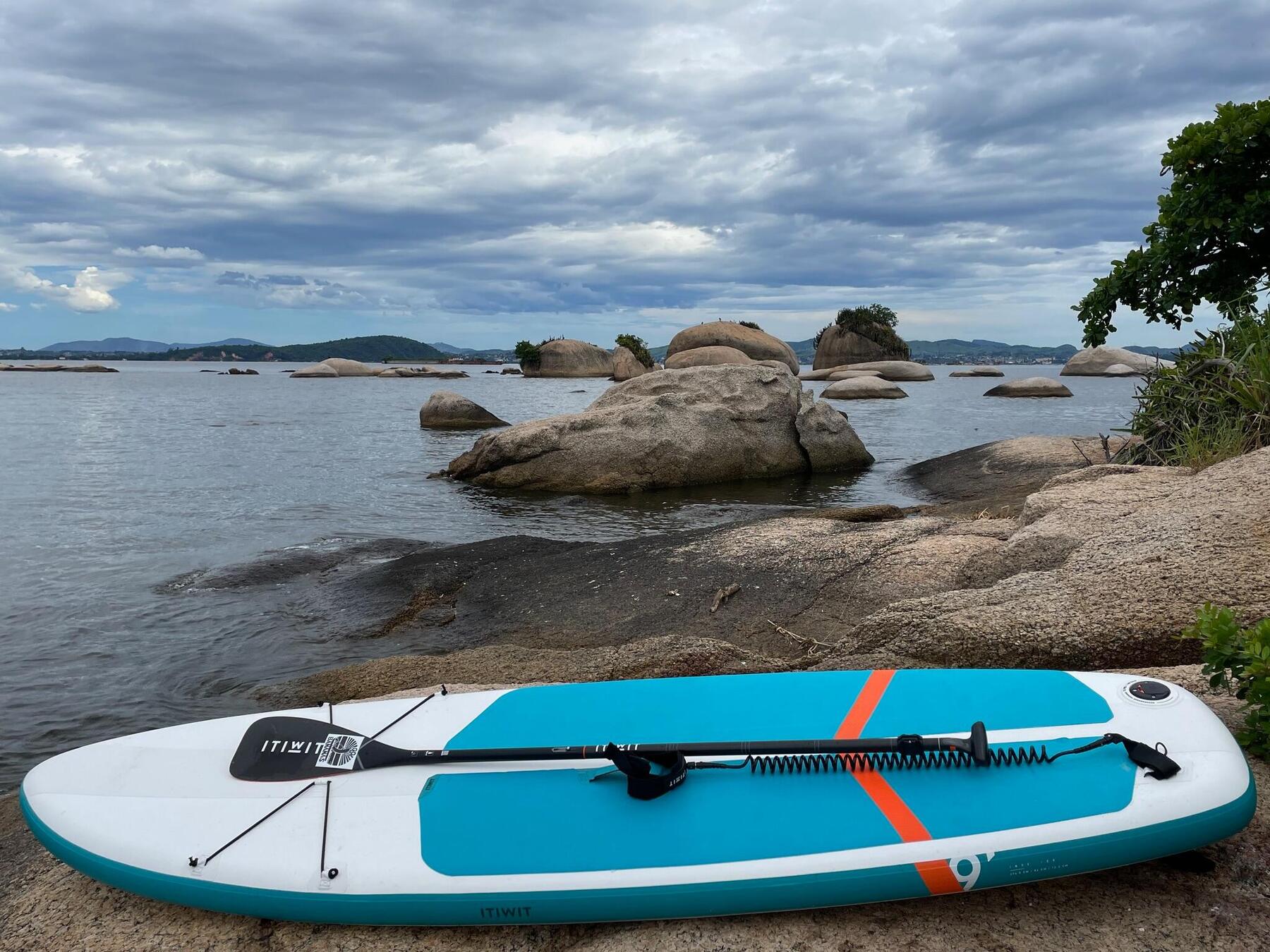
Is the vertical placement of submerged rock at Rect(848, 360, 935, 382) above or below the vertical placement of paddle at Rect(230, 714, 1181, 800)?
below

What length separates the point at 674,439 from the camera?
13727 millimetres

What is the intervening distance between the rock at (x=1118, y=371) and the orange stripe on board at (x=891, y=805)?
6411 centimetres

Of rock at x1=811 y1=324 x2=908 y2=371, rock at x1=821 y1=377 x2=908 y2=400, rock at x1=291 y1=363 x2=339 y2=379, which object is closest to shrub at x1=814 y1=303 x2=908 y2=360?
rock at x1=811 y1=324 x2=908 y2=371

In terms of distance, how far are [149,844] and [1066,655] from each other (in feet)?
12.9

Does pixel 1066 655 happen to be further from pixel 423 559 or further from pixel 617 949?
pixel 423 559

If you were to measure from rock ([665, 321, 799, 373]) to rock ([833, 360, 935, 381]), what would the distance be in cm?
820

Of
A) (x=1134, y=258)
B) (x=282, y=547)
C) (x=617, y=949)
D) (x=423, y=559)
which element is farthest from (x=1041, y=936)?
(x=282, y=547)

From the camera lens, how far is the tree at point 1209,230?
720 centimetres

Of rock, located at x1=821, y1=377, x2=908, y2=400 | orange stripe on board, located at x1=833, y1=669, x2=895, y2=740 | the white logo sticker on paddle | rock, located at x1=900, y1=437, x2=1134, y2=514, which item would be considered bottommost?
rock, located at x1=821, y1=377, x2=908, y2=400

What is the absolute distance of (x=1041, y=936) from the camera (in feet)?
8.11

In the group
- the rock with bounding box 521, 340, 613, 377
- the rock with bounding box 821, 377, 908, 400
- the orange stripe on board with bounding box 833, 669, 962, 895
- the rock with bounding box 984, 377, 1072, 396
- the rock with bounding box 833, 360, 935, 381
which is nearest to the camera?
the orange stripe on board with bounding box 833, 669, 962, 895

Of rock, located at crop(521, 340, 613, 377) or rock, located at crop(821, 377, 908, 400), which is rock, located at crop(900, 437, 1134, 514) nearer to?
rock, located at crop(821, 377, 908, 400)

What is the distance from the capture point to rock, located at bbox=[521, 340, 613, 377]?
206 feet

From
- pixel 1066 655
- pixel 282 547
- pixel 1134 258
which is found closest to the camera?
pixel 1066 655
